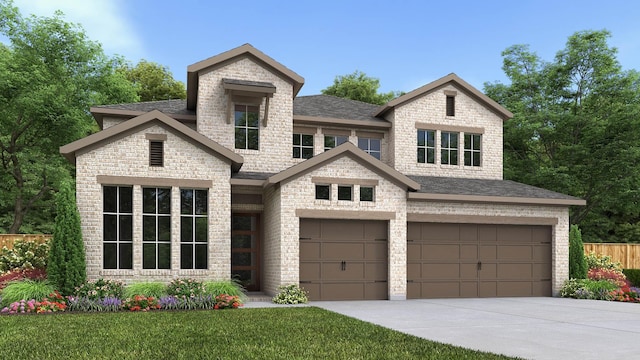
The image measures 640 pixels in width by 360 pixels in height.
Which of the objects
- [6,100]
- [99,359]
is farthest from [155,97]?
[99,359]

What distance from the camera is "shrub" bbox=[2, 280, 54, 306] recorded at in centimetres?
1450

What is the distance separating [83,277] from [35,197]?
19.8 m

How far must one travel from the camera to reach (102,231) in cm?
1677

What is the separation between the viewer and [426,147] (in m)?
23.5

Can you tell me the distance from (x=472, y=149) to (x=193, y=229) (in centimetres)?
1241

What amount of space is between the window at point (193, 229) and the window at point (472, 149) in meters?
11.5

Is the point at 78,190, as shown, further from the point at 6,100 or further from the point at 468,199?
the point at 6,100

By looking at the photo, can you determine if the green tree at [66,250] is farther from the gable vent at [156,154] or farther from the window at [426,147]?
the window at [426,147]

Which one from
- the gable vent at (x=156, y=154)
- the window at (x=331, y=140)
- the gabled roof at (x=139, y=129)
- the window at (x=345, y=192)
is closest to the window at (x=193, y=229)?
the gable vent at (x=156, y=154)

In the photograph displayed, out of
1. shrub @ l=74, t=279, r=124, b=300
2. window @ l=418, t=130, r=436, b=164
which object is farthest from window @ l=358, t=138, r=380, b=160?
shrub @ l=74, t=279, r=124, b=300

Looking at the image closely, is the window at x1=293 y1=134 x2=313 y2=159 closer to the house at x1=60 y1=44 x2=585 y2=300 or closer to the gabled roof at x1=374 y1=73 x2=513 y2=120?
the house at x1=60 y1=44 x2=585 y2=300

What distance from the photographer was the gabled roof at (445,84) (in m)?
23.1

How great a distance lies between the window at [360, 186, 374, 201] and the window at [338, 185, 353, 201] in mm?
368

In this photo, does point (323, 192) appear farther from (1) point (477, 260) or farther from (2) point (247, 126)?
(1) point (477, 260)
